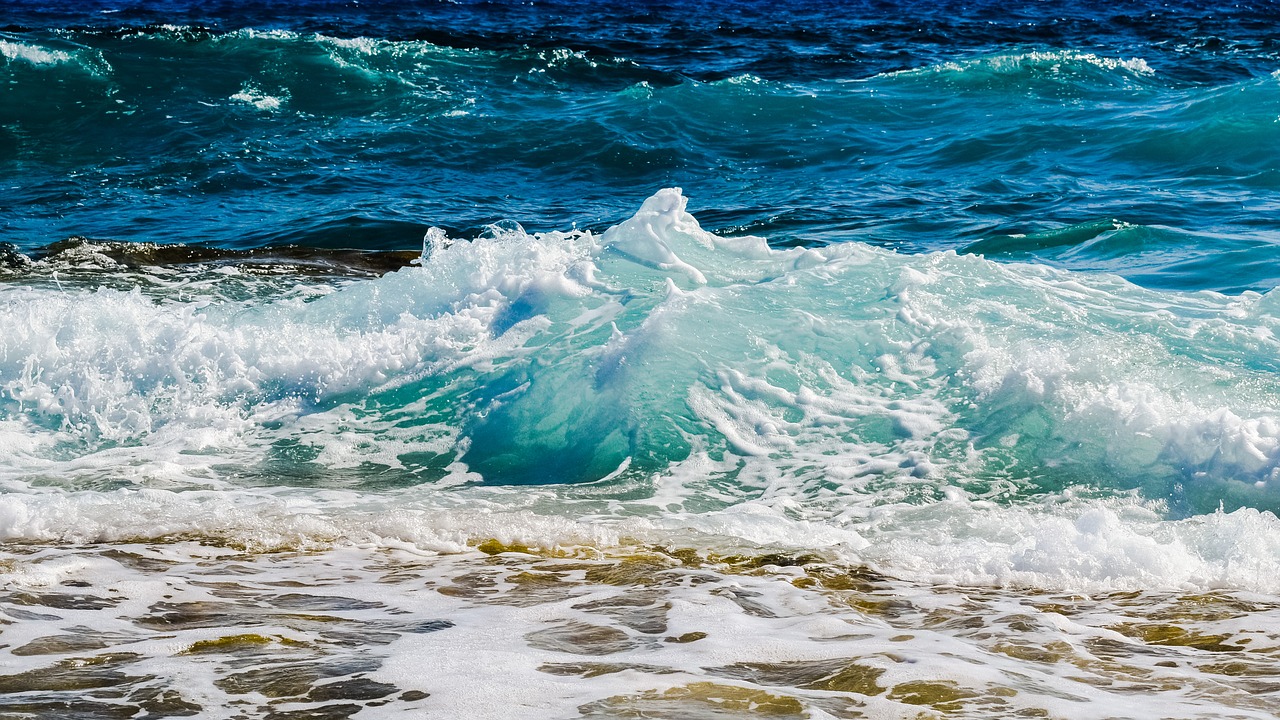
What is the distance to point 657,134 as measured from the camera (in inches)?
675

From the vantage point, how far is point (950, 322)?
7492 mm

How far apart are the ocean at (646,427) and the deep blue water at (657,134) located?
0.11 metres

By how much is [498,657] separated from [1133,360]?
4690 mm

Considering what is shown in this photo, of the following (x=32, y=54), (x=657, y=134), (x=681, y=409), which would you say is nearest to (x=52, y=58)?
(x=32, y=54)

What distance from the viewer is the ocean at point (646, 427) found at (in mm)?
3652

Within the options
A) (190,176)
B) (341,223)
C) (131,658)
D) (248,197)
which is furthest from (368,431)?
(190,176)

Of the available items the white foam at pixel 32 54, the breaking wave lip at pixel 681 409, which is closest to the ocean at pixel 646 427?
the breaking wave lip at pixel 681 409

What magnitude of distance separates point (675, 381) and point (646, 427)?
1.64 feet

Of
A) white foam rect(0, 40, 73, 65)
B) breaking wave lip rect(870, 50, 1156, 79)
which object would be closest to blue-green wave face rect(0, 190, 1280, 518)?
breaking wave lip rect(870, 50, 1156, 79)

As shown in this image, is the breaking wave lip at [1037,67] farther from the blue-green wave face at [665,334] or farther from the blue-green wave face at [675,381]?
the blue-green wave face at [675,381]

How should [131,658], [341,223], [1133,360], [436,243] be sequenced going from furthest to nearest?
1. [341,223]
2. [436,243]
3. [1133,360]
4. [131,658]

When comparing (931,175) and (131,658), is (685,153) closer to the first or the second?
(931,175)

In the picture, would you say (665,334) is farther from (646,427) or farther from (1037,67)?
(1037,67)

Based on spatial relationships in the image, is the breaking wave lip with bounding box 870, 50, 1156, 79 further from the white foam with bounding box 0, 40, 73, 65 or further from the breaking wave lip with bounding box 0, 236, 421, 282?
the white foam with bounding box 0, 40, 73, 65
